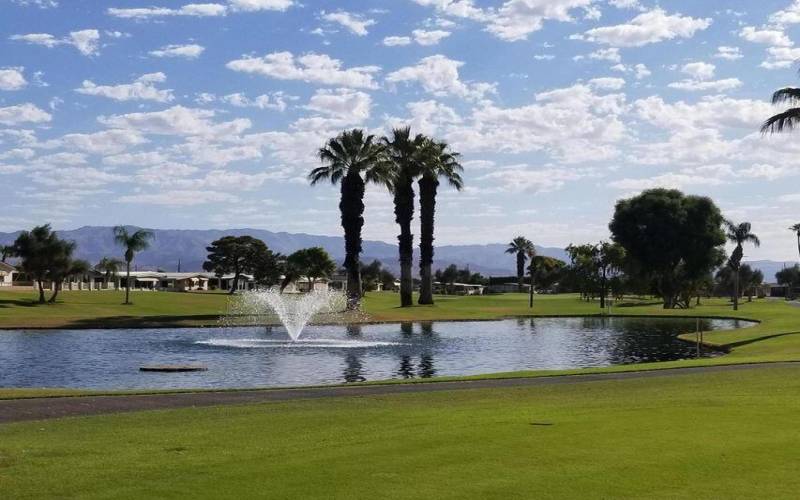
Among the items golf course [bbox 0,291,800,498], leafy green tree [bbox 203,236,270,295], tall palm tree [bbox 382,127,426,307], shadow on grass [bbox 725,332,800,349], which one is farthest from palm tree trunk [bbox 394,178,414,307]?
leafy green tree [bbox 203,236,270,295]

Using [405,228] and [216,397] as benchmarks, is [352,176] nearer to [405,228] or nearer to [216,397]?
[405,228]

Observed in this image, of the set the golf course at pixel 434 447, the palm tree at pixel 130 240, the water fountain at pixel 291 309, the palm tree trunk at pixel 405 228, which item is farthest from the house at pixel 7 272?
the golf course at pixel 434 447

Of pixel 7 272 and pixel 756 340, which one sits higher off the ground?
pixel 7 272

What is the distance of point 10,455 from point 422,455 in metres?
6.74

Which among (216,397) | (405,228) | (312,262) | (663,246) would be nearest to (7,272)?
(312,262)

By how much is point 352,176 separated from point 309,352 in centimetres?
4221

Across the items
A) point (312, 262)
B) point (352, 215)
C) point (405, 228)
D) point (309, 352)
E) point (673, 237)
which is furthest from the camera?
point (312, 262)

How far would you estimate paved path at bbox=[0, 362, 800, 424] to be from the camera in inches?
812

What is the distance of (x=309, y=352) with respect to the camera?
1714 inches

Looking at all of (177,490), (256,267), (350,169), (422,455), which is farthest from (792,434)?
(256,267)

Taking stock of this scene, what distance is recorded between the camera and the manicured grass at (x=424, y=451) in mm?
11055

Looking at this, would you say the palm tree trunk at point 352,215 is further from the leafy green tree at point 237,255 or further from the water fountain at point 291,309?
the leafy green tree at point 237,255

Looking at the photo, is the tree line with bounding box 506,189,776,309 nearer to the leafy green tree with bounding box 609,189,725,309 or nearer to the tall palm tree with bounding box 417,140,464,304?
the leafy green tree with bounding box 609,189,725,309

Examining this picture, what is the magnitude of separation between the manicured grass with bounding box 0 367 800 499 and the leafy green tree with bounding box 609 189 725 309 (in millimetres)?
101111
